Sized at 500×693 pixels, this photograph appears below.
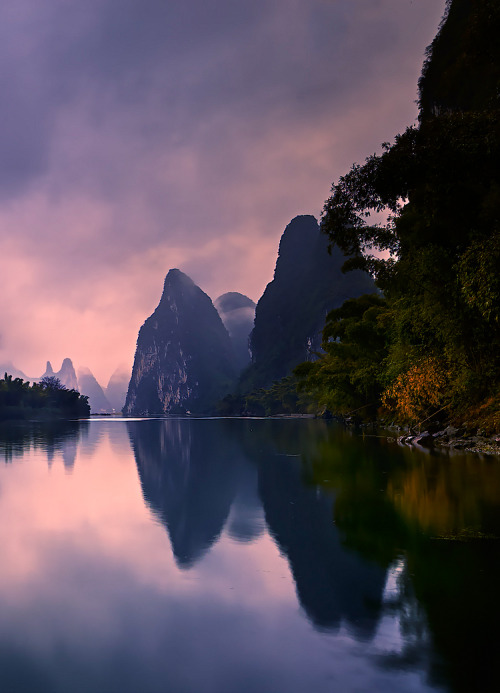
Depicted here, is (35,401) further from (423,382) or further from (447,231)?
(447,231)

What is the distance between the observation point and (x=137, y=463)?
16625 mm

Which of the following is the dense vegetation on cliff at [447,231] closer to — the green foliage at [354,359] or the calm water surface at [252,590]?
the green foliage at [354,359]

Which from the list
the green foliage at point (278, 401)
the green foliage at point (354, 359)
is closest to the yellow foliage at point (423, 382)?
the green foliage at point (354, 359)

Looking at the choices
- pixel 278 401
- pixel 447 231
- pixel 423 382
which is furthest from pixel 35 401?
pixel 447 231

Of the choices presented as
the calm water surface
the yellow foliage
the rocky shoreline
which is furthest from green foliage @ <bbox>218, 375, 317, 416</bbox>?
the calm water surface

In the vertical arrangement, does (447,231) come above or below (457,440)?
above

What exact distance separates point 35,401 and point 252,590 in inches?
5242

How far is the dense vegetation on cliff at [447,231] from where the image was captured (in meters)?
9.27

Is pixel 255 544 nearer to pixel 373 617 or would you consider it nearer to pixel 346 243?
pixel 373 617

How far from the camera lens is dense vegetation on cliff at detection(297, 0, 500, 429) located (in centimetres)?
927

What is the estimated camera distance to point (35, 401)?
416ft

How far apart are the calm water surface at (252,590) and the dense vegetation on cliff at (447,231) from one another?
4990 mm

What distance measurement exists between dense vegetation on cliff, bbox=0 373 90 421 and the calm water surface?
115798 millimetres

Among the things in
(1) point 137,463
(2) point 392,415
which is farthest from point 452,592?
(2) point 392,415
